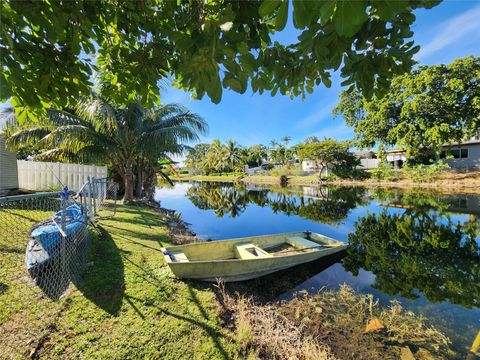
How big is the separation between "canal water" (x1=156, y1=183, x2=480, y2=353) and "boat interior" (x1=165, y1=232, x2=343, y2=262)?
36.4 inches

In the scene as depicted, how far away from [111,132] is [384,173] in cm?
2870

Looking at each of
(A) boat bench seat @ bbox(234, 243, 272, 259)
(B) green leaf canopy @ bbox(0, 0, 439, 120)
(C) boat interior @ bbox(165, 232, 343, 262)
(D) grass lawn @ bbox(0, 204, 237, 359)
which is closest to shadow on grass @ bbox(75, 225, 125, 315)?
(D) grass lawn @ bbox(0, 204, 237, 359)

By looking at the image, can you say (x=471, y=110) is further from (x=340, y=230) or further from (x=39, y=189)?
(x=39, y=189)

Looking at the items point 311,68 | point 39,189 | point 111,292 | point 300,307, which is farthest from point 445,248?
point 39,189

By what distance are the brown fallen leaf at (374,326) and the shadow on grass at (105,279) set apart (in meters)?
4.16

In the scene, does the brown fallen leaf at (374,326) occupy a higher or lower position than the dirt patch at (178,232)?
lower

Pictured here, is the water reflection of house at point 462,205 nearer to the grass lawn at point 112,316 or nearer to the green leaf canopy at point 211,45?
the grass lawn at point 112,316

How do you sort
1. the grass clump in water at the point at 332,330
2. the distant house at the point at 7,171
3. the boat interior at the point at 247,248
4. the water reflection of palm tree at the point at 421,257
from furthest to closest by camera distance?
the distant house at the point at 7,171, the boat interior at the point at 247,248, the water reflection of palm tree at the point at 421,257, the grass clump in water at the point at 332,330

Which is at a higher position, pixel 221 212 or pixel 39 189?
pixel 39 189

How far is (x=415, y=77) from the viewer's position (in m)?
24.6

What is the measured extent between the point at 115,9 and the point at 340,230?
36.2 ft

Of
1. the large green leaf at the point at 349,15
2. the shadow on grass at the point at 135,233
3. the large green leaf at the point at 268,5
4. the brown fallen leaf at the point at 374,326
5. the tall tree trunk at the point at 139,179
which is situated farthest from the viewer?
the tall tree trunk at the point at 139,179

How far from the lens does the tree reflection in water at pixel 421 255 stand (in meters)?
5.66

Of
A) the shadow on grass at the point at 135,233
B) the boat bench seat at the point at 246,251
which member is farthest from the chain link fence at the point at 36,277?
the boat bench seat at the point at 246,251
